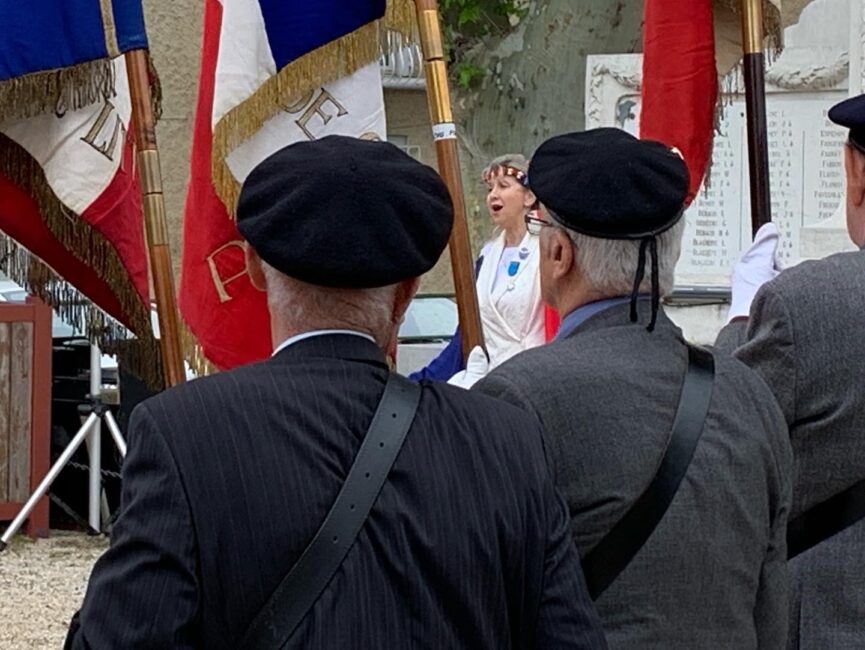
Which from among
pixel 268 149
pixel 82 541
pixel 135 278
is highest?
pixel 268 149

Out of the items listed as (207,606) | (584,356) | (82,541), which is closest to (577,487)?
(584,356)

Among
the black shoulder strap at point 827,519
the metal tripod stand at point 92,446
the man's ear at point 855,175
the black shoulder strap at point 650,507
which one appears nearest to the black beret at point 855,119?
the man's ear at point 855,175

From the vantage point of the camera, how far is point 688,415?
2645 mm

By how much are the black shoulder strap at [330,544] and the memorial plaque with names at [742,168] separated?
7.73m

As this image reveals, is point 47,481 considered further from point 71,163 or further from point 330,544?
point 330,544

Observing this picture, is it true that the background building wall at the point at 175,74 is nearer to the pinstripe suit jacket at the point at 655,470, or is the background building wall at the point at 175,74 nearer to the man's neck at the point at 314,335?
the pinstripe suit jacket at the point at 655,470

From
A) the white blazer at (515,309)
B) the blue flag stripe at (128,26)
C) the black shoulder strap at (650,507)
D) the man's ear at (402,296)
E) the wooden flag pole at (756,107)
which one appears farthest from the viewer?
the white blazer at (515,309)

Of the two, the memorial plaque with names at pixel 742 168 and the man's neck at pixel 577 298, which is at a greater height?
the man's neck at pixel 577 298

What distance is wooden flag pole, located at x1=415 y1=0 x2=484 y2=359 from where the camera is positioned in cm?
436

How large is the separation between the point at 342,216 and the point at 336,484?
34 centimetres

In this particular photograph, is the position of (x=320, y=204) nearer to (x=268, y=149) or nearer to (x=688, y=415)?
(x=688, y=415)

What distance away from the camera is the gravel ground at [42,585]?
7.33 metres

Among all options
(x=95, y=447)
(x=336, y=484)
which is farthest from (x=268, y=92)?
(x=95, y=447)

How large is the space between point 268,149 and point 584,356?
220cm
